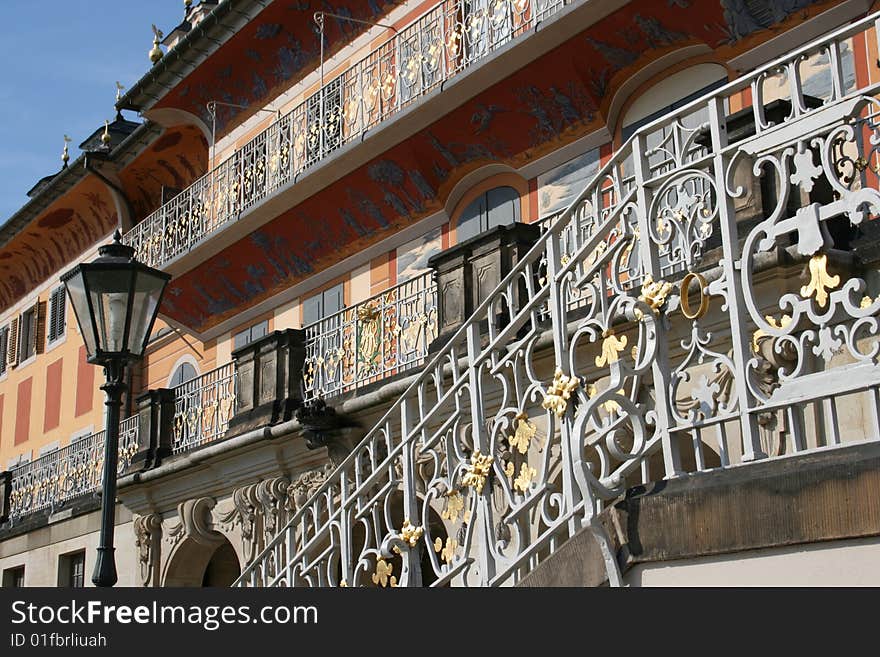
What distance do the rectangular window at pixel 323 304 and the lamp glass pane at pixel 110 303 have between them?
8.03m

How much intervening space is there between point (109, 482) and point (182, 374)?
1275cm

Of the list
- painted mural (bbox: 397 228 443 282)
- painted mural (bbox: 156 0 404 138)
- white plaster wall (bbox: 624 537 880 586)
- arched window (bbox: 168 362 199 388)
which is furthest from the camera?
arched window (bbox: 168 362 199 388)

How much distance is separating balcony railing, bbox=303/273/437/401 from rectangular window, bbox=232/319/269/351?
3.64 metres

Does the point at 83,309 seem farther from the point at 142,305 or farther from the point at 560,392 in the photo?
the point at 560,392

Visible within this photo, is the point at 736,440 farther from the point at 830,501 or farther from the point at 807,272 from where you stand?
the point at 830,501

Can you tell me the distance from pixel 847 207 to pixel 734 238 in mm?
526

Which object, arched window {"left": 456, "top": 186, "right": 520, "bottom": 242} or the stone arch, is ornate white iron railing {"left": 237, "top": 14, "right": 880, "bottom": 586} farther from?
arched window {"left": 456, "top": 186, "right": 520, "bottom": 242}

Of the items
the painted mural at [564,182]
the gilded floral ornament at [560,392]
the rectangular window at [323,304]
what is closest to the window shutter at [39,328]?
the rectangular window at [323,304]

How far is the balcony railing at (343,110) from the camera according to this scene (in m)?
13.7

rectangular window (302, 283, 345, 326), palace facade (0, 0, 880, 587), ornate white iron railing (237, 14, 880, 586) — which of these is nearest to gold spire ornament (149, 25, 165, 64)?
palace facade (0, 0, 880, 587)

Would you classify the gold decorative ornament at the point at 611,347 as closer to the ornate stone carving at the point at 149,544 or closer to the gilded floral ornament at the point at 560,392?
the gilded floral ornament at the point at 560,392

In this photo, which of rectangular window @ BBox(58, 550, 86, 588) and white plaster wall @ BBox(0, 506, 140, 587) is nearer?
white plaster wall @ BBox(0, 506, 140, 587)

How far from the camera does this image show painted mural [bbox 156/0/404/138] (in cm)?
1752

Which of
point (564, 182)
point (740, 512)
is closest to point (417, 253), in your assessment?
point (564, 182)
